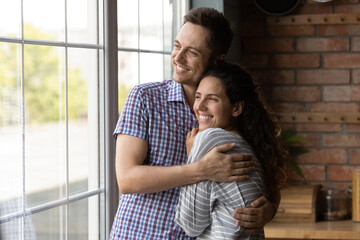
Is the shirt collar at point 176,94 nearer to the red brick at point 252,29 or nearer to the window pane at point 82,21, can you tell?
the window pane at point 82,21

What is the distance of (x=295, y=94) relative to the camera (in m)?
3.72

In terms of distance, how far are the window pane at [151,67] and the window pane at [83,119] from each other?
1.37 feet

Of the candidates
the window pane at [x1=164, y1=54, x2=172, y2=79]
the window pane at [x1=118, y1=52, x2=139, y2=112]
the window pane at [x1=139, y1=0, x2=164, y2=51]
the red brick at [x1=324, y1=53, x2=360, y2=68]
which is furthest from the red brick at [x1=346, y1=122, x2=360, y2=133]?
the window pane at [x1=118, y1=52, x2=139, y2=112]

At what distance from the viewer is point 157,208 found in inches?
71.4

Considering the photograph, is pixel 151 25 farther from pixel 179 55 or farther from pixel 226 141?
pixel 226 141

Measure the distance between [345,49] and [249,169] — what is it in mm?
2121

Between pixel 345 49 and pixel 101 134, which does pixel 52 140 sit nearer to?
pixel 101 134

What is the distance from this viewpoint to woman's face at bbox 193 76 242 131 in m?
1.79

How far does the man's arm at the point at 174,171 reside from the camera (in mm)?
1701

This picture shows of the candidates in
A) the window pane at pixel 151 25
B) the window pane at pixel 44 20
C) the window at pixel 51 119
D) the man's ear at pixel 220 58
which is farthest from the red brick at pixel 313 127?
the window pane at pixel 44 20

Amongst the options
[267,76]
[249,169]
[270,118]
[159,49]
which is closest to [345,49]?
[267,76]

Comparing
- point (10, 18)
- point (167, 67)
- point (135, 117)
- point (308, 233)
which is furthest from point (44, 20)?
point (308, 233)

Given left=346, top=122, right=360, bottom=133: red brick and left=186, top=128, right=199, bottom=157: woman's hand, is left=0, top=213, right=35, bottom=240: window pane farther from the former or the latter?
left=346, top=122, right=360, bottom=133: red brick

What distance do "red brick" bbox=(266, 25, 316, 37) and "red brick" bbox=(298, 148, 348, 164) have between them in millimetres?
706
